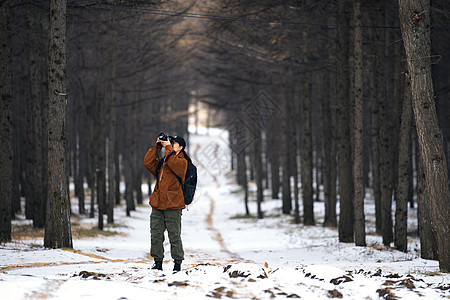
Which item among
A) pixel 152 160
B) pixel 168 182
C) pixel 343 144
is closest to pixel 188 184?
pixel 168 182

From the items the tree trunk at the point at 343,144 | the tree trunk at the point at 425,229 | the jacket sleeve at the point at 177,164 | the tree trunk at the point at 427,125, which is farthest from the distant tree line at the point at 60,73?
the tree trunk at the point at 425,229

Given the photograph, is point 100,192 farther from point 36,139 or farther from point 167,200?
point 167,200

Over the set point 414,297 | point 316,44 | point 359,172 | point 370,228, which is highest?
point 316,44

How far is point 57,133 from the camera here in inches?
426

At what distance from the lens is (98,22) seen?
16.4 m

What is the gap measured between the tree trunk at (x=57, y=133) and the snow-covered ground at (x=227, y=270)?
0.76m

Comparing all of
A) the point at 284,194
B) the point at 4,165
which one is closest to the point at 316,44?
the point at 284,194

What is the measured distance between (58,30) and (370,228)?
16125mm

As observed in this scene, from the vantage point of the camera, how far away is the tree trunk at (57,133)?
35.3 feet

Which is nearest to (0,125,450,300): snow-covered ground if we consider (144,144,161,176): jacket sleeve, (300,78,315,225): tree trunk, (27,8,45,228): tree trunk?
(300,78,315,225): tree trunk

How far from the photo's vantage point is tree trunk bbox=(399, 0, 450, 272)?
830 centimetres

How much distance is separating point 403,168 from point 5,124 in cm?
1015

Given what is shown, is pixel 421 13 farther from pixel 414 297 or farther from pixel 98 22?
pixel 98 22

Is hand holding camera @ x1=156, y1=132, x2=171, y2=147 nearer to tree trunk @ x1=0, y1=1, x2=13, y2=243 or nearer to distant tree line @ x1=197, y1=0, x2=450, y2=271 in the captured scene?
distant tree line @ x1=197, y1=0, x2=450, y2=271
